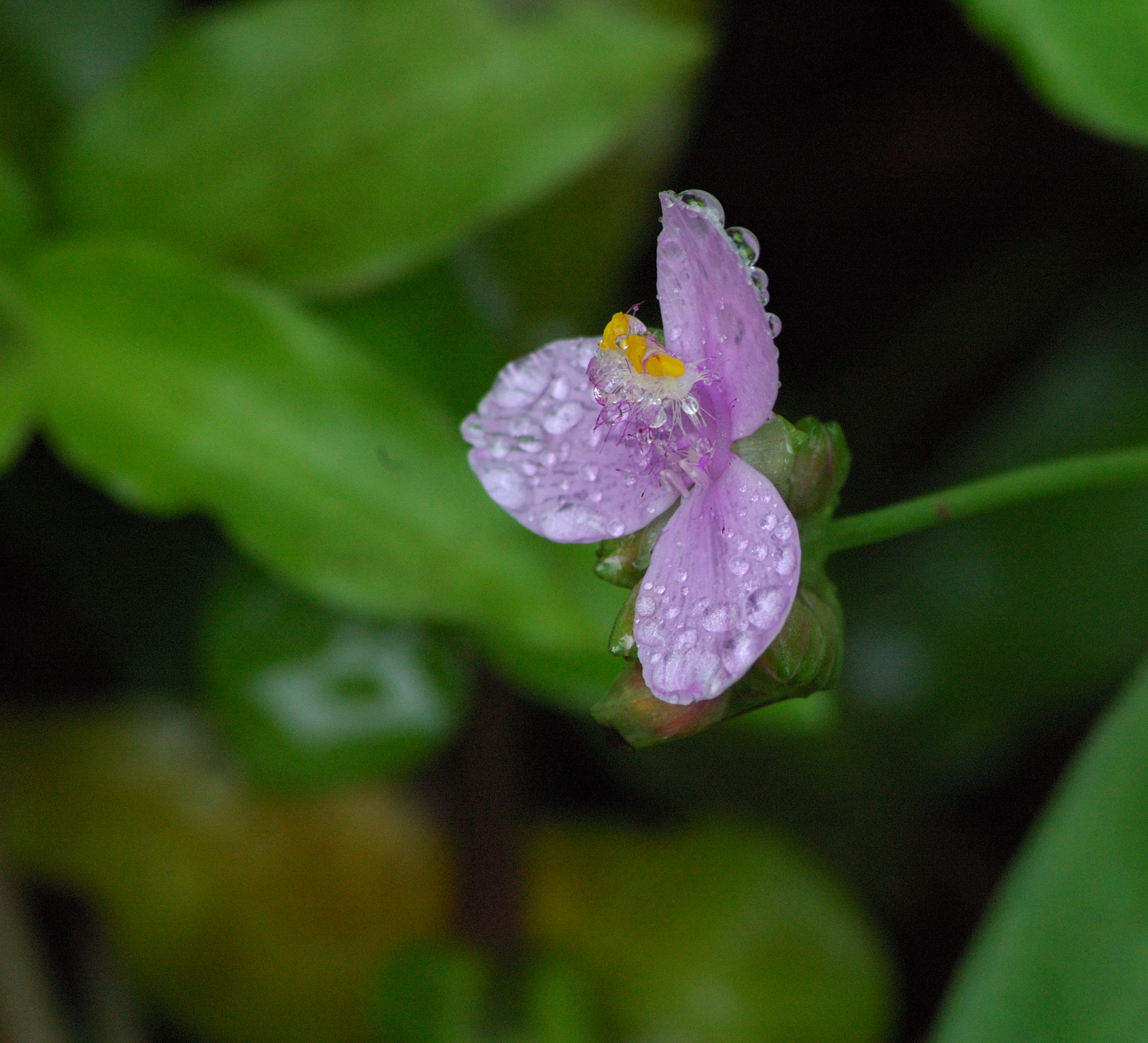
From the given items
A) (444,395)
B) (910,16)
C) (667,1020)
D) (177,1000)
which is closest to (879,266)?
(910,16)

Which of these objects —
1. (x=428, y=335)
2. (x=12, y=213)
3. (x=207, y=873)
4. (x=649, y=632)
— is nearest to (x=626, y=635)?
(x=649, y=632)

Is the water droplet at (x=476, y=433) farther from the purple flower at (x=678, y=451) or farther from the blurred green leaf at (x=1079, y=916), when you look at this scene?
the blurred green leaf at (x=1079, y=916)

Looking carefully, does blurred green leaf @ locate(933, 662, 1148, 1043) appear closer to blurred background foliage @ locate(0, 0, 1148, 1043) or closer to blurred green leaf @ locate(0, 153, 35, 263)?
blurred background foliage @ locate(0, 0, 1148, 1043)

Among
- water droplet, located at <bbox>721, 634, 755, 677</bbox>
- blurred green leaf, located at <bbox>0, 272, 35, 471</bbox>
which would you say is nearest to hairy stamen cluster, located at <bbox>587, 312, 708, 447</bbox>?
water droplet, located at <bbox>721, 634, 755, 677</bbox>

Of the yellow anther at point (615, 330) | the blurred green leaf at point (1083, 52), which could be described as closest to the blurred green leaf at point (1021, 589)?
the blurred green leaf at point (1083, 52)

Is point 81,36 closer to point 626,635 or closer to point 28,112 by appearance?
point 28,112
